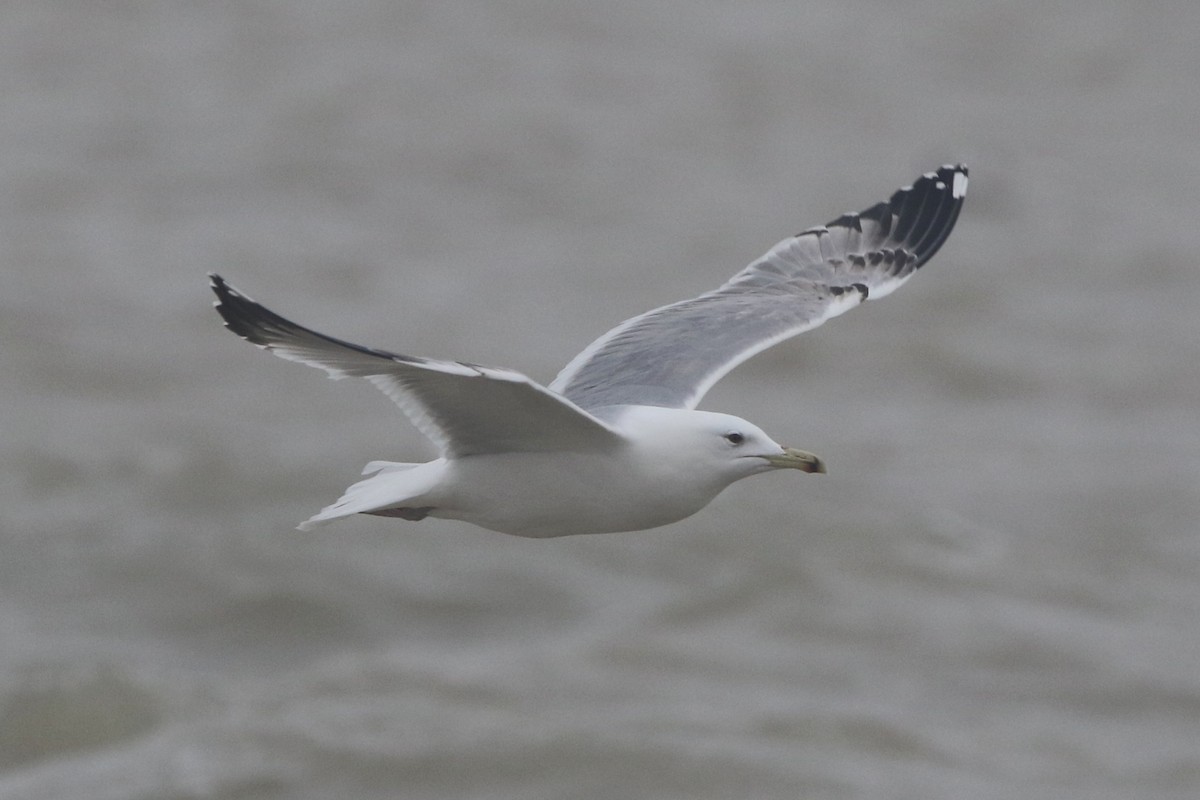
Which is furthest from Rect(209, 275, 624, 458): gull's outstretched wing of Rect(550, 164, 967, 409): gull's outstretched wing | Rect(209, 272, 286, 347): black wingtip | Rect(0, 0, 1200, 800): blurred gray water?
Rect(0, 0, 1200, 800): blurred gray water

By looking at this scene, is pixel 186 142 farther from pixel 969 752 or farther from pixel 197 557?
pixel 969 752

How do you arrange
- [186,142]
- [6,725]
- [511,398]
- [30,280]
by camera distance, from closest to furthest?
[511,398] < [6,725] < [30,280] < [186,142]

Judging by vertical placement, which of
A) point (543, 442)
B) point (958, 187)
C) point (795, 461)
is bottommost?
point (543, 442)

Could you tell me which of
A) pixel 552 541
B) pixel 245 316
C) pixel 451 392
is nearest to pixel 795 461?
pixel 451 392

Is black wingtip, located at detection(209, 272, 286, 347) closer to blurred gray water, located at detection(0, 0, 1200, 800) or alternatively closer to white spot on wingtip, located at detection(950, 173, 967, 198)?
white spot on wingtip, located at detection(950, 173, 967, 198)

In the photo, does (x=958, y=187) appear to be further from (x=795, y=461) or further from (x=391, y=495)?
(x=391, y=495)

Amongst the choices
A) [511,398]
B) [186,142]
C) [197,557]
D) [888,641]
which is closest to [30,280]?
[186,142]

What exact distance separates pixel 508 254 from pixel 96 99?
697 cm

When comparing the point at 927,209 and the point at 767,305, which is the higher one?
the point at 927,209

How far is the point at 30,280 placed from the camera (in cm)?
2880

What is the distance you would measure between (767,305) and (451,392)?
2.31 meters

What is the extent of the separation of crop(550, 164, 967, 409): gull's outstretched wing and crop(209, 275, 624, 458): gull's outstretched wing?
0.79 m

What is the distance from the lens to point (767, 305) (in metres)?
8.72

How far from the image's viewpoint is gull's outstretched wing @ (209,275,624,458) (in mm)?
6332
